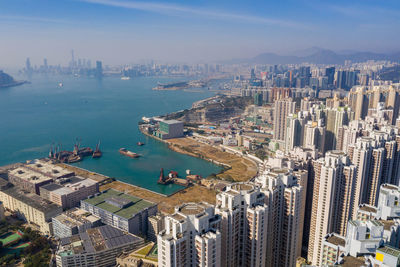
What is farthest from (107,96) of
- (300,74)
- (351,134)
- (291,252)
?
(291,252)

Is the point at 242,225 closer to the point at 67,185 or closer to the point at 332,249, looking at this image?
the point at 332,249

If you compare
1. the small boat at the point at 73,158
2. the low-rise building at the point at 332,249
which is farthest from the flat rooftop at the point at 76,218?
the small boat at the point at 73,158

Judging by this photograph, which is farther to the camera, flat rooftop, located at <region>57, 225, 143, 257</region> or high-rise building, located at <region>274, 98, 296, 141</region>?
high-rise building, located at <region>274, 98, 296, 141</region>

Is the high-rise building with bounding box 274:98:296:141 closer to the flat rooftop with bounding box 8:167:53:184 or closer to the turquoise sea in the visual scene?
the turquoise sea

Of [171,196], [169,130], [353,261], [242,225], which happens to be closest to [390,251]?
[353,261]

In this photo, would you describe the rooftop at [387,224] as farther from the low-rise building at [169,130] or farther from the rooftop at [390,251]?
the low-rise building at [169,130]

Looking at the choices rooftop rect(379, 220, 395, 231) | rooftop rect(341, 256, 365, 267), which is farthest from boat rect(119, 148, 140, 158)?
rooftop rect(341, 256, 365, 267)

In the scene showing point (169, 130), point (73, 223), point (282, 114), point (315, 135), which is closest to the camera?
point (73, 223)
